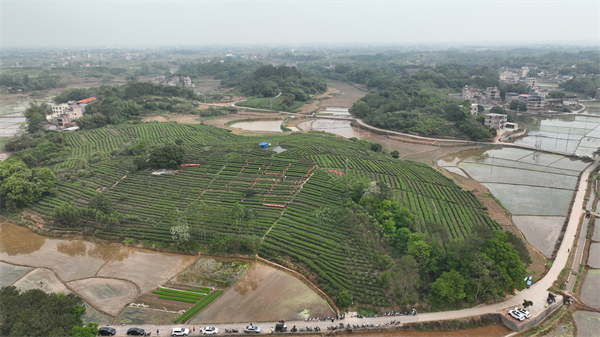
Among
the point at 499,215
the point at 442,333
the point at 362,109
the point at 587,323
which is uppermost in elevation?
the point at 362,109

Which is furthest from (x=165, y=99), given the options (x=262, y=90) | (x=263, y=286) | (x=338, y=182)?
(x=263, y=286)

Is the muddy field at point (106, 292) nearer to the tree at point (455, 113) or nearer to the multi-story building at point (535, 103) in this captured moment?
the tree at point (455, 113)

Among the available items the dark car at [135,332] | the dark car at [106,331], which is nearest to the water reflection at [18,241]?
the dark car at [106,331]

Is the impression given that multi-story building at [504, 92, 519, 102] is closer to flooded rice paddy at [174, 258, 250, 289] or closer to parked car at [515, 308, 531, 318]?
parked car at [515, 308, 531, 318]

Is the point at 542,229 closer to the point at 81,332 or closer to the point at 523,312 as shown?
the point at 523,312

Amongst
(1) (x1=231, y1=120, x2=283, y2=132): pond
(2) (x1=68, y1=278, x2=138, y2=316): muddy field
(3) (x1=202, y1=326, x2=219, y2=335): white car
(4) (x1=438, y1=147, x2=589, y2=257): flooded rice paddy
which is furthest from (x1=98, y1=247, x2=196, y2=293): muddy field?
(1) (x1=231, y1=120, x2=283, y2=132): pond

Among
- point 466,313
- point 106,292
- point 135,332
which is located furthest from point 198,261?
point 466,313
